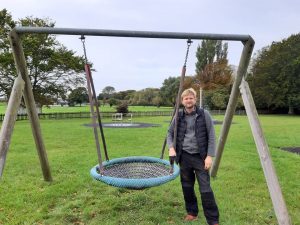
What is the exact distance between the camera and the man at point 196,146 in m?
3.76

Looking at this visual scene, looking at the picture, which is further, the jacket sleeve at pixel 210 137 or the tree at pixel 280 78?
the tree at pixel 280 78

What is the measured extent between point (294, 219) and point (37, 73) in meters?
29.8

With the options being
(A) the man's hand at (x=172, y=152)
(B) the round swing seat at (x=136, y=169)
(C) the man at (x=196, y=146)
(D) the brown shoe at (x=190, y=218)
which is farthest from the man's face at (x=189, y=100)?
(D) the brown shoe at (x=190, y=218)

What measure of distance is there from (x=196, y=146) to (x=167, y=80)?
5997cm

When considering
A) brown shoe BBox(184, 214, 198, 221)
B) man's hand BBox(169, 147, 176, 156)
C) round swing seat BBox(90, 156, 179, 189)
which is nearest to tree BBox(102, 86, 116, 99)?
round swing seat BBox(90, 156, 179, 189)

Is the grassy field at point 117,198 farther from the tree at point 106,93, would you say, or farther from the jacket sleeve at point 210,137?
the tree at point 106,93

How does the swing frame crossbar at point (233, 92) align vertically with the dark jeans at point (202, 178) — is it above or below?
above

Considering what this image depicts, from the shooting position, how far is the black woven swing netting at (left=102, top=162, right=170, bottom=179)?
4487mm

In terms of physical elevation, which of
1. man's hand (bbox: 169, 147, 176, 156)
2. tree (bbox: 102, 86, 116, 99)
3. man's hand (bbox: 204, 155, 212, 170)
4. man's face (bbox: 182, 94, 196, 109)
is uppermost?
tree (bbox: 102, 86, 116, 99)

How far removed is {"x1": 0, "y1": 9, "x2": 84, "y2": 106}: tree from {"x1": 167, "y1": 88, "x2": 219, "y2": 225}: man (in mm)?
25941

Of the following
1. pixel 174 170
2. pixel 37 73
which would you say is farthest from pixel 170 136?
pixel 37 73

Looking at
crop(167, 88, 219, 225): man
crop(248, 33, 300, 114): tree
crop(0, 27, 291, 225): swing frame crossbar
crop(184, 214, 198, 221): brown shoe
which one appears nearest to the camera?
crop(0, 27, 291, 225): swing frame crossbar

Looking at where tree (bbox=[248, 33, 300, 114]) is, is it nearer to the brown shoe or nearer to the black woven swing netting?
the black woven swing netting

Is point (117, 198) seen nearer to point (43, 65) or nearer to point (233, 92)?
point (233, 92)
